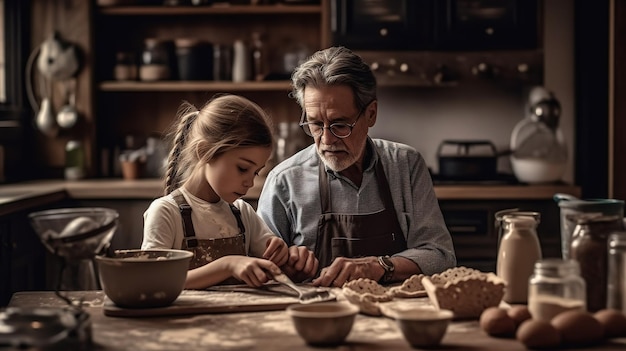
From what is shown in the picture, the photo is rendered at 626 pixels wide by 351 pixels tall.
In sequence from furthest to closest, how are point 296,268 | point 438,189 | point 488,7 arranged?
point 488,7
point 438,189
point 296,268

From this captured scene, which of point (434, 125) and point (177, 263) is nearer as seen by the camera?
point (177, 263)

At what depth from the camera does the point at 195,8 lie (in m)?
4.50

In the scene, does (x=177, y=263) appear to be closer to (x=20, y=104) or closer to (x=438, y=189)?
(x=438, y=189)

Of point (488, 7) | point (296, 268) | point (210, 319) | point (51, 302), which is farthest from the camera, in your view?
point (488, 7)

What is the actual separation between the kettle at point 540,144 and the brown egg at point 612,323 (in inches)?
102

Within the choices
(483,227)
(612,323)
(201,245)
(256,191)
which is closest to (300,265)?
(201,245)

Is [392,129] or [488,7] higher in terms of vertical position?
[488,7]

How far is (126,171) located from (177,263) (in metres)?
2.76

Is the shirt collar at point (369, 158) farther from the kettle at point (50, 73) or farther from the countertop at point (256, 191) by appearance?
the kettle at point (50, 73)

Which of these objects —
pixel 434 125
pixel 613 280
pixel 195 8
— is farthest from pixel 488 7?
pixel 613 280

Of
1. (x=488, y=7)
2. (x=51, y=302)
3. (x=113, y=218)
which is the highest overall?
(x=488, y=7)

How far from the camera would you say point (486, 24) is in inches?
170

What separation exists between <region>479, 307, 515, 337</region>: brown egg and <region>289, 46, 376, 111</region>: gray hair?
3.64 feet

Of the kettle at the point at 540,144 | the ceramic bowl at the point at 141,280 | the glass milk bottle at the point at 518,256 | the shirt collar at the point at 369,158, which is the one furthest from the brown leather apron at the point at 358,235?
the kettle at the point at 540,144
